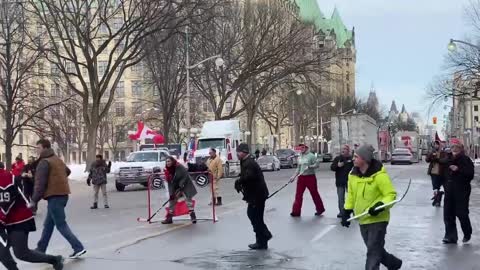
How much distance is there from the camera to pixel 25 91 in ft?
152

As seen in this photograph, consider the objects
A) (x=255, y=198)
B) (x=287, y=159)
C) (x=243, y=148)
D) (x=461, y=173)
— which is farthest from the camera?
(x=287, y=159)

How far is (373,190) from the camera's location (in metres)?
7.23

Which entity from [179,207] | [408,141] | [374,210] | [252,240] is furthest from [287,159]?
[374,210]

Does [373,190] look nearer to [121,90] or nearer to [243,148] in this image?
[243,148]

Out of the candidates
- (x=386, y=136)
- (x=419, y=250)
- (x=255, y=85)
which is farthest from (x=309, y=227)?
(x=386, y=136)

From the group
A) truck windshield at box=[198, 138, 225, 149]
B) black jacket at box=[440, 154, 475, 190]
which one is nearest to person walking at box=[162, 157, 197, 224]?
black jacket at box=[440, 154, 475, 190]

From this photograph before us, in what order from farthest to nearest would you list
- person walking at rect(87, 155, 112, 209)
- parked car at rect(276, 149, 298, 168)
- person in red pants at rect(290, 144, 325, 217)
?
parked car at rect(276, 149, 298, 168) < person walking at rect(87, 155, 112, 209) < person in red pants at rect(290, 144, 325, 217)

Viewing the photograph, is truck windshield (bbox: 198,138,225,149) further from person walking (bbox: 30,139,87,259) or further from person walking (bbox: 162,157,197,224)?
person walking (bbox: 30,139,87,259)

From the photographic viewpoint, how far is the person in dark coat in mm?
10781

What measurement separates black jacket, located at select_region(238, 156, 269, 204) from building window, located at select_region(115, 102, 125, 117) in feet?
322

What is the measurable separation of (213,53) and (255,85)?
7.62 meters

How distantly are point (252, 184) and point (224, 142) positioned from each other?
99.9 feet

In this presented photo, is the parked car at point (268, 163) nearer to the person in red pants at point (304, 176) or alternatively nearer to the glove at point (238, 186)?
the person in red pants at point (304, 176)

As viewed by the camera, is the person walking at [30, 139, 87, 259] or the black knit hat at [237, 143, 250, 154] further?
the black knit hat at [237, 143, 250, 154]
